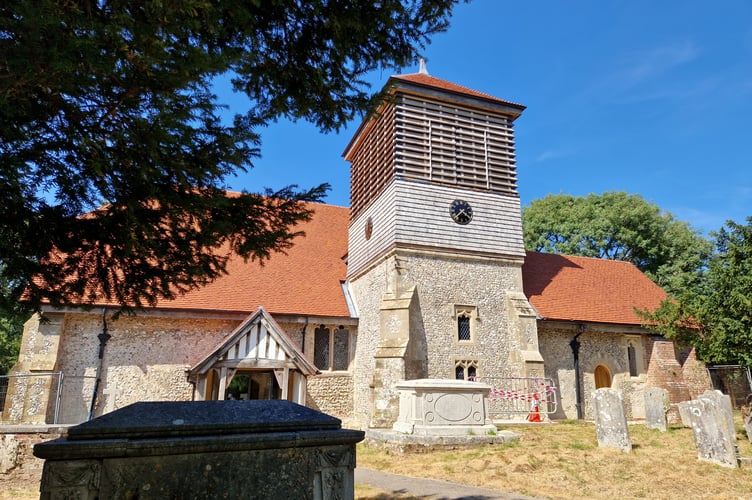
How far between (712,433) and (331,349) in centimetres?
1053

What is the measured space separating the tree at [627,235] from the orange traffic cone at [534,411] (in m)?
17.4

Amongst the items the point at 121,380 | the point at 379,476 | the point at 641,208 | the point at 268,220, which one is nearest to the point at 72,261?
the point at 268,220

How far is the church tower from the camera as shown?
13641 millimetres

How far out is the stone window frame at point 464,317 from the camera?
46.2 ft

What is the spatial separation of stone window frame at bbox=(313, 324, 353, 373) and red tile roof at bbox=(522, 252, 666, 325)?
660 cm

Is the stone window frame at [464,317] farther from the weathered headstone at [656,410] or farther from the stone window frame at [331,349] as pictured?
the weathered headstone at [656,410]

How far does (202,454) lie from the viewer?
2896 millimetres

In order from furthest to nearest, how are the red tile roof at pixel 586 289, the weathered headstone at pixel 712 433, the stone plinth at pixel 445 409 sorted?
the red tile roof at pixel 586 289 → the stone plinth at pixel 445 409 → the weathered headstone at pixel 712 433

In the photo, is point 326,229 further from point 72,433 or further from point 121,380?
point 72,433

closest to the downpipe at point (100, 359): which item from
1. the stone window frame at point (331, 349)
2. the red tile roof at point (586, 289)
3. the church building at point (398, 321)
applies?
the church building at point (398, 321)

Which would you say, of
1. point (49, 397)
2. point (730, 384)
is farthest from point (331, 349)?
point (730, 384)

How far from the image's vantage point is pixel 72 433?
277 cm

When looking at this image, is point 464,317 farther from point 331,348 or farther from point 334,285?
point 334,285

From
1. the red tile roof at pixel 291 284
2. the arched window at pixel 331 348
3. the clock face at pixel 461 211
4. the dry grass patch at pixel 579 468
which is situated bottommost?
the dry grass patch at pixel 579 468
